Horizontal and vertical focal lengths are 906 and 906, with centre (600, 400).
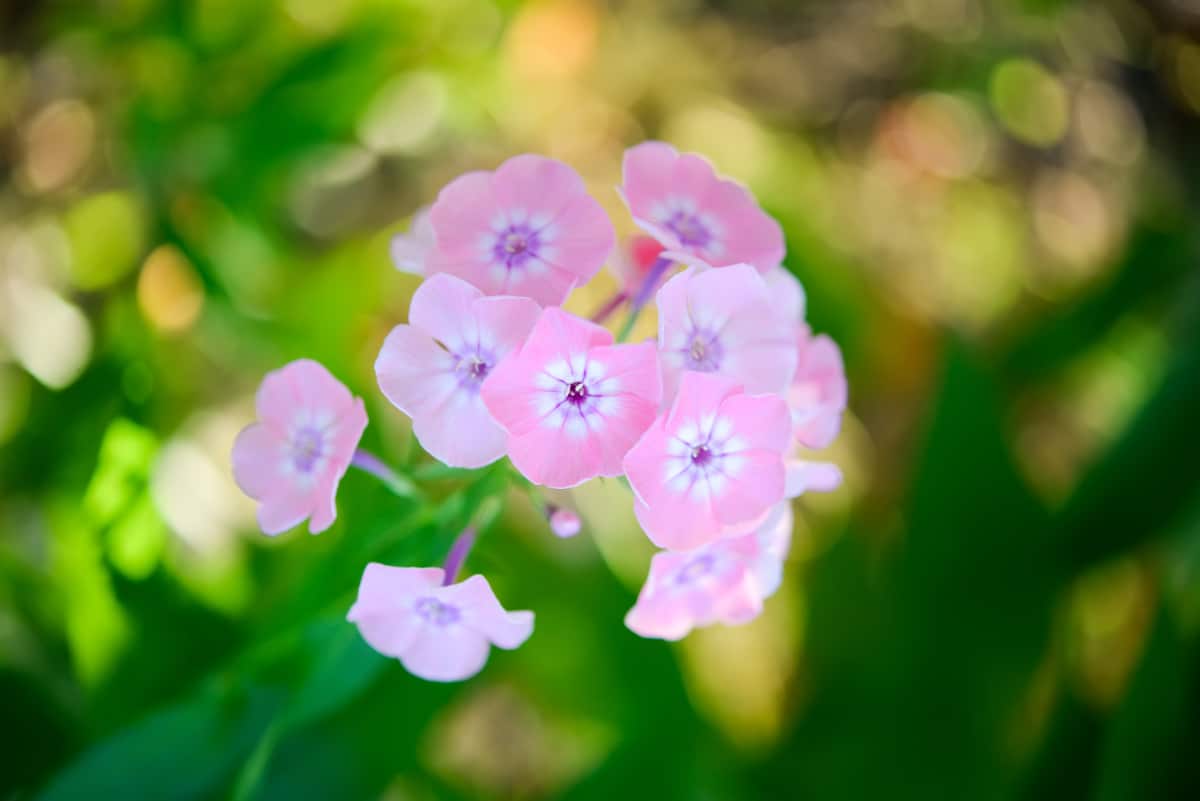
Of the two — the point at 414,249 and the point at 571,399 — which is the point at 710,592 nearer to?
the point at 571,399

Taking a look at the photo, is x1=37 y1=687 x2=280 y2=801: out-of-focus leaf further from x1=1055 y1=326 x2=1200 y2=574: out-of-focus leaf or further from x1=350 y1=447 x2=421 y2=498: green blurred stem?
x1=1055 y1=326 x2=1200 y2=574: out-of-focus leaf

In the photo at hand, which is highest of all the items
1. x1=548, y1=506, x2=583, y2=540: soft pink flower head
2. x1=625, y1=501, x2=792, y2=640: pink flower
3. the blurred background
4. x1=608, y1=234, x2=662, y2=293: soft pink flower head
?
x1=608, y1=234, x2=662, y2=293: soft pink flower head

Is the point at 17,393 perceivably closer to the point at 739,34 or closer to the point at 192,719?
the point at 192,719

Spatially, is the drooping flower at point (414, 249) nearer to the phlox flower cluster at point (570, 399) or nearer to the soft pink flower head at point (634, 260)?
the phlox flower cluster at point (570, 399)

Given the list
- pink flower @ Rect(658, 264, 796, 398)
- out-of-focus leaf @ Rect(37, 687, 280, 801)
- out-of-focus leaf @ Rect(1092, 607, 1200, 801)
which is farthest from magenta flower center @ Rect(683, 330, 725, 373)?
out-of-focus leaf @ Rect(1092, 607, 1200, 801)

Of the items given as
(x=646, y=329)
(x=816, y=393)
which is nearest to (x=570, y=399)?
(x=816, y=393)

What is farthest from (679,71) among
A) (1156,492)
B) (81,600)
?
(81,600)

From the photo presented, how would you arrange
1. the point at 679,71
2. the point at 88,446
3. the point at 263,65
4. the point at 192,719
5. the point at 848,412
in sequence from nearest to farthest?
1. the point at 192,719
2. the point at 88,446
3. the point at 263,65
4. the point at 848,412
5. the point at 679,71
